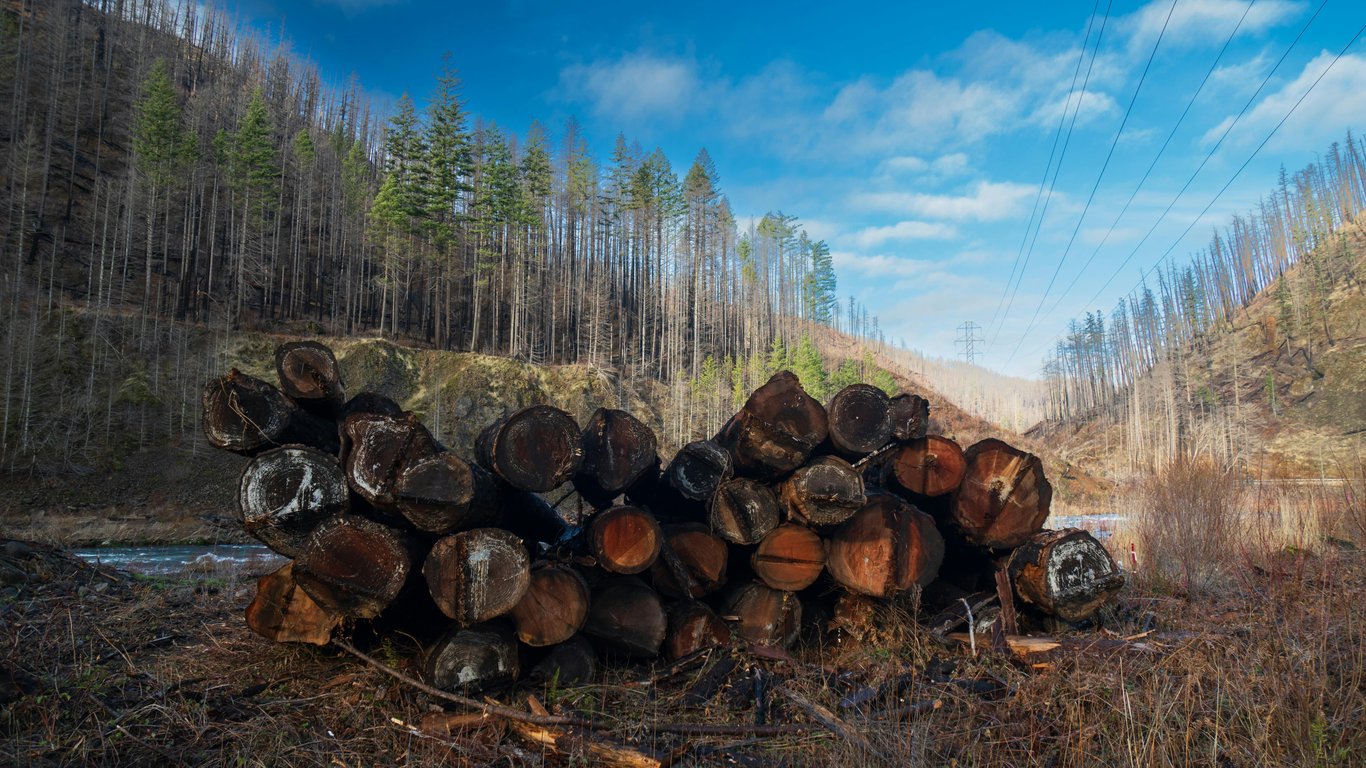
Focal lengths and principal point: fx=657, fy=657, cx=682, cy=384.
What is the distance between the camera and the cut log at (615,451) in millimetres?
4902

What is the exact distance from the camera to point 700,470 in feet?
17.2

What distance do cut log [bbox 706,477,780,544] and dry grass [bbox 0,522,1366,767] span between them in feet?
2.86

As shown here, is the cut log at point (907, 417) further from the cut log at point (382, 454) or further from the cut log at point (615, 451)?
the cut log at point (382, 454)

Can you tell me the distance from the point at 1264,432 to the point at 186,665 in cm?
6699

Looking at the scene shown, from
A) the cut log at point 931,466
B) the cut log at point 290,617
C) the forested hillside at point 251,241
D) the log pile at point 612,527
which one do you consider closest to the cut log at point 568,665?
the log pile at point 612,527

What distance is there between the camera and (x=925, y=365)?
117562 mm

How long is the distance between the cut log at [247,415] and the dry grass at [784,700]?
4.76 feet

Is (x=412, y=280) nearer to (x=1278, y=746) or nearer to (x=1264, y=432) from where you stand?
(x=1278, y=746)

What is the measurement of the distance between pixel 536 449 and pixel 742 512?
164 centimetres

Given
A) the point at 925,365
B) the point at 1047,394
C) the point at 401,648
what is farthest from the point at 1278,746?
the point at 925,365

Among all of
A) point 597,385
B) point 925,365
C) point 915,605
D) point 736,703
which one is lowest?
point 736,703

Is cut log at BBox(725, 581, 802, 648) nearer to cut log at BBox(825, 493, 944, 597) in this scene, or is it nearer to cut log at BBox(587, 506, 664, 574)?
cut log at BBox(825, 493, 944, 597)

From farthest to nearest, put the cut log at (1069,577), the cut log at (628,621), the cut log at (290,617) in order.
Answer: the cut log at (1069,577) → the cut log at (628,621) → the cut log at (290,617)

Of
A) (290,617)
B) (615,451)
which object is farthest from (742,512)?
(290,617)
